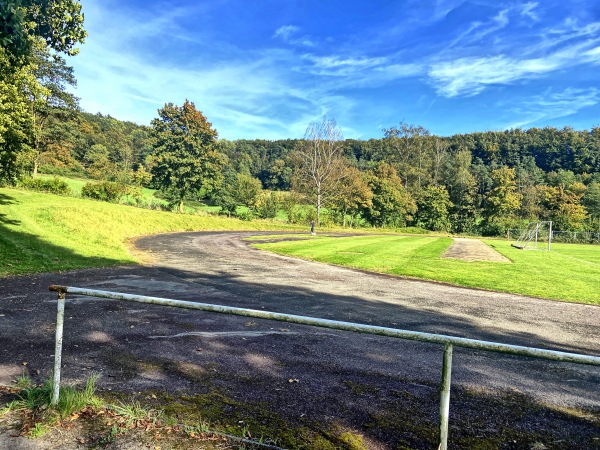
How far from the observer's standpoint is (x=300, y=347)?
6066mm

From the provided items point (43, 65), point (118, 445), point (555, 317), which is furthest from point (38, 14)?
point (43, 65)

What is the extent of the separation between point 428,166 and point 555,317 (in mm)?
85087

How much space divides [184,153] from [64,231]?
34.1 m

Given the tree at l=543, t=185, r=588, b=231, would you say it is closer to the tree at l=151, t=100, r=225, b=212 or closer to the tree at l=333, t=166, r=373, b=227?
the tree at l=333, t=166, r=373, b=227

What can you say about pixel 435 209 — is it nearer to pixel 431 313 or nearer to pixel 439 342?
pixel 431 313

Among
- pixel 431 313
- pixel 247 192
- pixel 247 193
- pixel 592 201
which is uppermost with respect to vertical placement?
pixel 592 201

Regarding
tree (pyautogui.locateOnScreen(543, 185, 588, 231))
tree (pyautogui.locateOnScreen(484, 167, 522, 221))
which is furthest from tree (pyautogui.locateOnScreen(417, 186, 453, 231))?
tree (pyautogui.locateOnScreen(543, 185, 588, 231))

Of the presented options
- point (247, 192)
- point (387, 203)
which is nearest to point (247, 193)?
point (247, 192)

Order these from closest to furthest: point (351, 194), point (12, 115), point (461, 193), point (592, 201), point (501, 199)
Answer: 1. point (12, 115)
2. point (351, 194)
3. point (592, 201)
4. point (501, 199)
5. point (461, 193)

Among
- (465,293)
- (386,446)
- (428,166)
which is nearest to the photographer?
(386,446)

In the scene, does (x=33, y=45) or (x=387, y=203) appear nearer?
(x=33, y=45)

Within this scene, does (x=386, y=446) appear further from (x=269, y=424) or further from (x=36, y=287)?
(x=36, y=287)

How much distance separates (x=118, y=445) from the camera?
3.01 metres

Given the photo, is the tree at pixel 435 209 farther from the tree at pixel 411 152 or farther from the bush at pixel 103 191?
the bush at pixel 103 191
